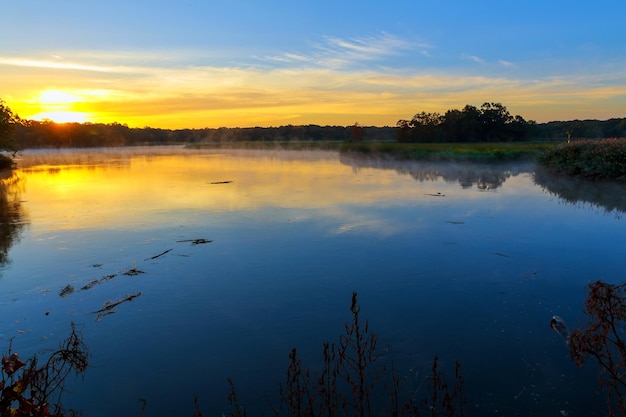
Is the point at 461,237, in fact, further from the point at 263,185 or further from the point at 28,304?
the point at 263,185

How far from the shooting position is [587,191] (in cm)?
1820

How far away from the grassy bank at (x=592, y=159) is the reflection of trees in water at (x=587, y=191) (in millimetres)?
509

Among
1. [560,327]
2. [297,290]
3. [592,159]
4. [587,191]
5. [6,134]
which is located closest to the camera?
[560,327]

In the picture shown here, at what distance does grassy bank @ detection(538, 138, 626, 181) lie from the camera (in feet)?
67.3

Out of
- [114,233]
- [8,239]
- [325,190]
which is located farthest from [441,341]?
→ [325,190]

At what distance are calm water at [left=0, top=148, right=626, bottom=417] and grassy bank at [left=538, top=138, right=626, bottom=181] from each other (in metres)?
6.94

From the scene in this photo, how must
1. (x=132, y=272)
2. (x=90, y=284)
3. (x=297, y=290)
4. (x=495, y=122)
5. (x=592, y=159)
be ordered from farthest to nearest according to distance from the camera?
(x=495, y=122) → (x=592, y=159) → (x=132, y=272) → (x=90, y=284) → (x=297, y=290)

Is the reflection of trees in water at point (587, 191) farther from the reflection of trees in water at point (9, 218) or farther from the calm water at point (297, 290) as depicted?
the reflection of trees in water at point (9, 218)

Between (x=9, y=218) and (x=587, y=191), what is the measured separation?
1967cm

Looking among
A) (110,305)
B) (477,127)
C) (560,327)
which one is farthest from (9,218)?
(477,127)

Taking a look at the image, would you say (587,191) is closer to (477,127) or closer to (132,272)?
(132,272)

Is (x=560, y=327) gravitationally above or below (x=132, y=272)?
below

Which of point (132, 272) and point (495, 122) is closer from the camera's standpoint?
point (132, 272)

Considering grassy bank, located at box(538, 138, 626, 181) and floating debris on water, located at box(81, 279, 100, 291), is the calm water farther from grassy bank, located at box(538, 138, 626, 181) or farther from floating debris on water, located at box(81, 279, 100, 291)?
grassy bank, located at box(538, 138, 626, 181)
